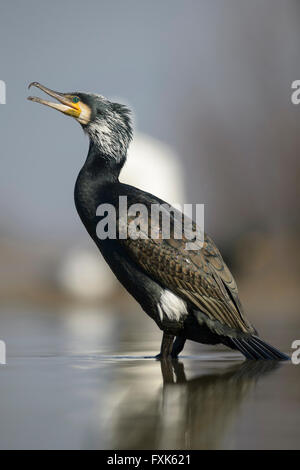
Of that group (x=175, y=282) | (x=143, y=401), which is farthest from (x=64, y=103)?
(x=143, y=401)

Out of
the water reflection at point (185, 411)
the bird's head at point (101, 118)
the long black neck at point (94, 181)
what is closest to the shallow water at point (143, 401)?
the water reflection at point (185, 411)

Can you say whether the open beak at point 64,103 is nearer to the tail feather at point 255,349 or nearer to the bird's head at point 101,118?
the bird's head at point 101,118

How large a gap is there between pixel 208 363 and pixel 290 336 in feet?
6.24

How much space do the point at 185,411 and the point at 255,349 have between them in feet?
5.88

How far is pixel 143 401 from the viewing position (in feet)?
10.4

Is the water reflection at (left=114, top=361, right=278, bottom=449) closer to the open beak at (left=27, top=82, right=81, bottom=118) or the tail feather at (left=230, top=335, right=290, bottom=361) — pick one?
the tail feather at (left=230, top=335, right=290, bottom=361)

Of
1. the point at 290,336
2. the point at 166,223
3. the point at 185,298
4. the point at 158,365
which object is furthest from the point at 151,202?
the point at 290,336

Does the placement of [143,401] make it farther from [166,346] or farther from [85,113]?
[85,113]

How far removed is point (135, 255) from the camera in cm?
456

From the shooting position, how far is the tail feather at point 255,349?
15.1 feet

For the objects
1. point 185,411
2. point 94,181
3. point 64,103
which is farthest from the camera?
point 64,103

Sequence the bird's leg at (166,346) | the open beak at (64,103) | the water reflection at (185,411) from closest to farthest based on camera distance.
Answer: the water reflection at (185,411), the bird's leg at (166,346), the open beak at (64,103)

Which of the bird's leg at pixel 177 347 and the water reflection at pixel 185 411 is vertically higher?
the bird's leg at pixel 177 347

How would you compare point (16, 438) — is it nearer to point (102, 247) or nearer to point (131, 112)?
point (102, 247)
